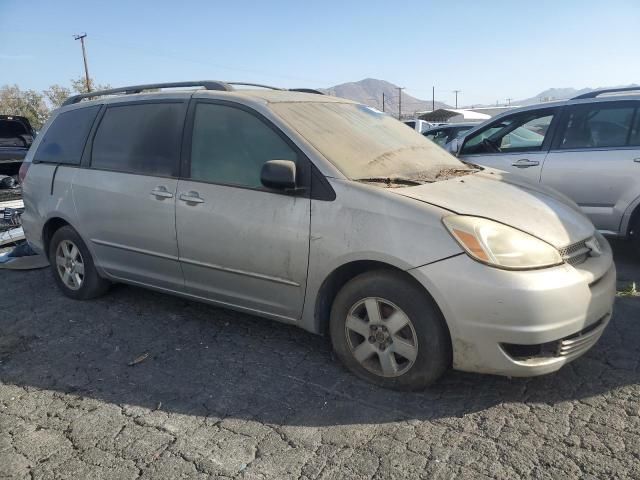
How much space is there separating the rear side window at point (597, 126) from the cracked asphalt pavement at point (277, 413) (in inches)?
82.5

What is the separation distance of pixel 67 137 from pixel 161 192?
58.8 inches

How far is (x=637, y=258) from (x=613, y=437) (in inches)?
140

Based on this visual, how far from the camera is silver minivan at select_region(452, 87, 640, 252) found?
207 inches

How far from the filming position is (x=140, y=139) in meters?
4.19

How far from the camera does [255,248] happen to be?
11.3ft

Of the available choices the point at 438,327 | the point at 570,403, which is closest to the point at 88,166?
the point at 438,327

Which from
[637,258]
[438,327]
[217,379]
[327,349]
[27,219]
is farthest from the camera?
[637,258]

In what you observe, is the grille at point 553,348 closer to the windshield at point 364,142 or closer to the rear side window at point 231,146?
the windshield at point 364,142

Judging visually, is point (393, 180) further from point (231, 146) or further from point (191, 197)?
point (191, 197)

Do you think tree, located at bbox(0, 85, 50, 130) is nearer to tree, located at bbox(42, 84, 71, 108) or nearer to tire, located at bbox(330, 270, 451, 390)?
tree, located at bbox(42, 84, 71, 108)

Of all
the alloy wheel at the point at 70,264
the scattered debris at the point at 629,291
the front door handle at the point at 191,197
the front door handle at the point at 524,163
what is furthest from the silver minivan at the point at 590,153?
Answer: the alloy wheel at the point at 70,264

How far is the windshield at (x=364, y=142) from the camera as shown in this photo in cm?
Result: 342

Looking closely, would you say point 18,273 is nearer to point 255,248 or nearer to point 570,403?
point 255,248

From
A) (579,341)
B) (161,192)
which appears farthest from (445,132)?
(579,341)
